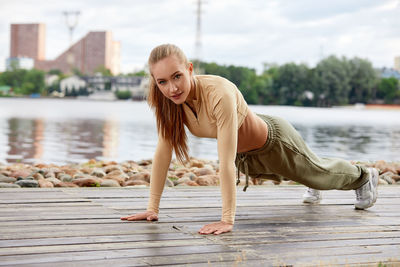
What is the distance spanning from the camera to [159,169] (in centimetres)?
286

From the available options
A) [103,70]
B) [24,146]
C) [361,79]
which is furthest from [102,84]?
[24,146]

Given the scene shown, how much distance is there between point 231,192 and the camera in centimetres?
258

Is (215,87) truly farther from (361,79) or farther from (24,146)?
(361,79)

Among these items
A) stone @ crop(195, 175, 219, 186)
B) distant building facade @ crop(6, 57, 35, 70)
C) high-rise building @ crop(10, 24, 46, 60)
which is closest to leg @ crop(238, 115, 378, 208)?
stone @ crop(195, 175, 219, 186)

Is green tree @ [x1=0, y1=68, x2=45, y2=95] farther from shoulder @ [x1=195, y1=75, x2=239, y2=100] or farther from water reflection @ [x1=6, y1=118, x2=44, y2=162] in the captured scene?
shoulder @ [x1=195, y1=75, x2=239, y2=100]

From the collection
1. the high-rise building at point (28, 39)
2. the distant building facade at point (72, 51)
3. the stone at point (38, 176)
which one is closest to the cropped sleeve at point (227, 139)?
the stone at point (38, 176)

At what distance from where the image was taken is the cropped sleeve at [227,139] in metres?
2.53

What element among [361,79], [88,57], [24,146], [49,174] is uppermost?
[88,57]

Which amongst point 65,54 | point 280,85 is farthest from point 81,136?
point 65,54

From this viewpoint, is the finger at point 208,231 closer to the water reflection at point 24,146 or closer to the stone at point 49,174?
the stone at point 49,174

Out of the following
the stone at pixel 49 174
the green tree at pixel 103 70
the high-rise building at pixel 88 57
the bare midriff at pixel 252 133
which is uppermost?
the high-rise building at pixel 88 57

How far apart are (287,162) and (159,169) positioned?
687 millimetres

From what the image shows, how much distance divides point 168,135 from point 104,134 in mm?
13216

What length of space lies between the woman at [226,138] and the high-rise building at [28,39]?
408ft
